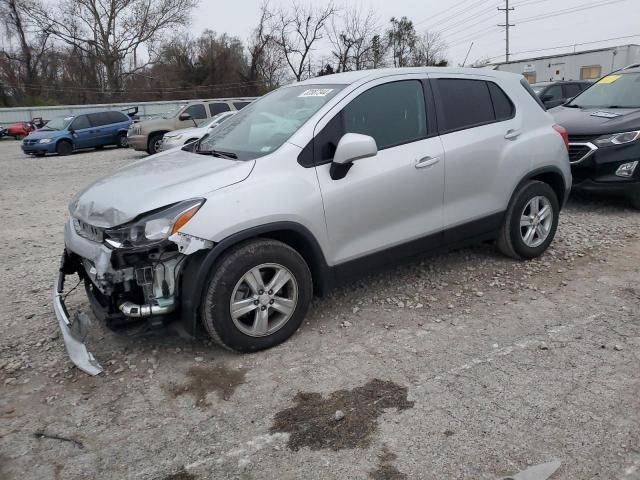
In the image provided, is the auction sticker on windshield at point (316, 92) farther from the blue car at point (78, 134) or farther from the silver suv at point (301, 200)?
the blue car at point (78, 134)

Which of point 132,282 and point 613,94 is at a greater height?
point 613,94

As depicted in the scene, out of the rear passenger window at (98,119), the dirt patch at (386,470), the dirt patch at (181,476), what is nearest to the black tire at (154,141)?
the rear passenger window at (98,119)

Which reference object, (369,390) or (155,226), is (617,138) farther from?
(155,226)

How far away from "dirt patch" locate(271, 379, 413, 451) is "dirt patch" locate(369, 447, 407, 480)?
0.11m

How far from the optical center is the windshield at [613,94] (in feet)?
23.3

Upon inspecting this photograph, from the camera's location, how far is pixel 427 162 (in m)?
3.95

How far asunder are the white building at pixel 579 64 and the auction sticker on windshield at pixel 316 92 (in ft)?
59.6

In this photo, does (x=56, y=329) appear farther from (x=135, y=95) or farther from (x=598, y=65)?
(x=135, y=95)

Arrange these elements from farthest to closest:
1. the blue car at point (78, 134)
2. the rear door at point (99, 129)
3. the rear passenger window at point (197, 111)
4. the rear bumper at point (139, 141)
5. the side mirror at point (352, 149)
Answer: the rear door at point (99, 129) < the blue car at point (78, 134) < the rear passenger window at point (197, 111) < the rear bumper at point (139, 141) < the side mirror at point (352, 149)

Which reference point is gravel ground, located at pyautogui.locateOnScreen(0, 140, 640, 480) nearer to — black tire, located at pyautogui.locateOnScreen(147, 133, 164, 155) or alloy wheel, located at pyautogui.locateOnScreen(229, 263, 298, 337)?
alloy wheel, located at pyautogui.locateOnScreen(229, 263, 298, 337)

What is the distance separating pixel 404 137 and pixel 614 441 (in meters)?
2.41

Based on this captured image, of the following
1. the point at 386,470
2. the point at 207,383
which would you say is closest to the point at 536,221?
the point at 386,470

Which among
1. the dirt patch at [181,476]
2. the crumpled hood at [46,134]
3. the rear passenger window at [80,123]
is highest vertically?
the rear passenger window at [80,123]

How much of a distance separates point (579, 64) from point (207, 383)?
2172 cm
